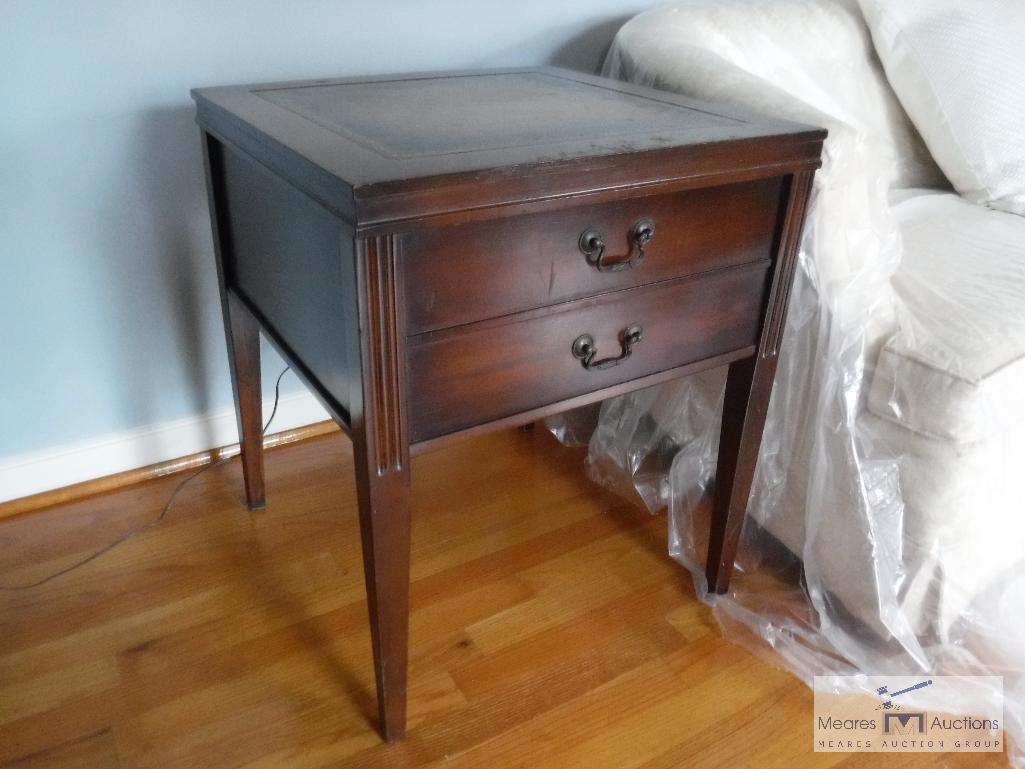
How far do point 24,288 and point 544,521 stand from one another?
824 millimetres

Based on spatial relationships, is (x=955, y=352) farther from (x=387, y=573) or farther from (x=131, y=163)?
(x=131, y=163)

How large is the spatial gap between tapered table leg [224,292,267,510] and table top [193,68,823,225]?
27 centimetres

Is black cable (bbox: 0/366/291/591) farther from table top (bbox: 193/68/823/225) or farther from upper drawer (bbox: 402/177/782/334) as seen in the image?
upper drawer (bbox: 402/177/782/334)

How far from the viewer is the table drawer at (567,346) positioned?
2.43ft

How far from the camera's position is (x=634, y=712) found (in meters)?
0.98

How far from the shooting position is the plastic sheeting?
0.92 metres

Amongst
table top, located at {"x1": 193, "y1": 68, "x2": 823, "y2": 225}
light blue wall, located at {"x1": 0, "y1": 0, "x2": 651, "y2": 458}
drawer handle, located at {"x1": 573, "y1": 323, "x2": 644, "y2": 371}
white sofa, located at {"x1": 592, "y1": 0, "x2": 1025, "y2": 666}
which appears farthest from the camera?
light blue wall, located at {"x1": 0, "y1": 0, "x2": 651, "y2": 458}

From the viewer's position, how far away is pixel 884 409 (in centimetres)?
95

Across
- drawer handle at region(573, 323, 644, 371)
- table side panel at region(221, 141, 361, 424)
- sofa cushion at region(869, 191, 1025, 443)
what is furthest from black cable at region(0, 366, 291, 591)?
sofa cushion at region(869, 191, 1025, 443)

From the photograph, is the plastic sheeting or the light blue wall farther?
the light blue wall

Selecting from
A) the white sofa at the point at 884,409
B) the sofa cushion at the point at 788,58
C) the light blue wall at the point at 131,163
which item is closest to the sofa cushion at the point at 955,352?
the white sofa at the point at 884,409

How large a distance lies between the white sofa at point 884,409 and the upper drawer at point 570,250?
13 cm
